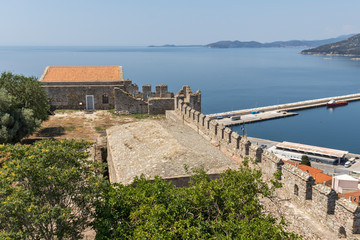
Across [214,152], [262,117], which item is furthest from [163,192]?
[262,117]

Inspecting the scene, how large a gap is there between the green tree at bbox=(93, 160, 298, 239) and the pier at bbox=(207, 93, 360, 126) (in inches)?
2898

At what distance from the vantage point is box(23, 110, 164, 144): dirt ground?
2127 cm

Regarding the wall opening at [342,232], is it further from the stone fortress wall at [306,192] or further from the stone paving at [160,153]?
the stone paving at [160,153]

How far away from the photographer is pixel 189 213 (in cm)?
861

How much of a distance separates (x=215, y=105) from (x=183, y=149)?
89.4 m

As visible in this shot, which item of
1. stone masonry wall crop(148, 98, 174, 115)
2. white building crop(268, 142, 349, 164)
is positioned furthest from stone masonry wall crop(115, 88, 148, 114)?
white building crop(268, 142, 349, 164)

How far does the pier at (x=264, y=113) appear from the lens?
288 ft

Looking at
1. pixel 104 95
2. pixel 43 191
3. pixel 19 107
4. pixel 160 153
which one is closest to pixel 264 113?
pixel 104 95

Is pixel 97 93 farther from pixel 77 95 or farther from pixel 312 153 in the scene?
pixel 312 153

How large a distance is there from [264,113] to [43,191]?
93.3 m

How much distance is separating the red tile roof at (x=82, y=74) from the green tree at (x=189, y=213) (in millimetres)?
20818

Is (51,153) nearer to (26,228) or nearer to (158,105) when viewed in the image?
(26,228)

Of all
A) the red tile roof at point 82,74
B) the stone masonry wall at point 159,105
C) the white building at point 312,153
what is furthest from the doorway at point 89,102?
the white building at point 312,153

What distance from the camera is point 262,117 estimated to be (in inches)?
3674
